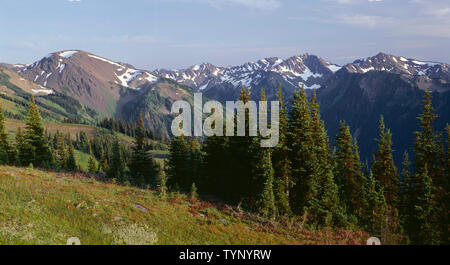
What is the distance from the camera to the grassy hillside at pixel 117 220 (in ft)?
48.3

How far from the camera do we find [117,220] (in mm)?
17906

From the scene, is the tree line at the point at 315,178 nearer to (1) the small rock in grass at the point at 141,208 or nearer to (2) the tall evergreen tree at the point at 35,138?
(1) the small rock in grass at the point at 141,208

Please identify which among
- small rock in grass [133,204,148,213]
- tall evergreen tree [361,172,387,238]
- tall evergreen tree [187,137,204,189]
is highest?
small rock in grass [133,204,148,213]

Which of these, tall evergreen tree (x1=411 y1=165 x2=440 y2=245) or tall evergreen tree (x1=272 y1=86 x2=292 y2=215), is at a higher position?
tall evergreen tree (x1=272 y1=86 x2=292 y2=215)

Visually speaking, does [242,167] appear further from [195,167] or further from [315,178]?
[195,167]

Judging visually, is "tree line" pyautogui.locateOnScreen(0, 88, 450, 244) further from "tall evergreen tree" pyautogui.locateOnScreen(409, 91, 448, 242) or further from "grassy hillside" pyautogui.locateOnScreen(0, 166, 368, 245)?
"grassy hillside" pyautogui.locateOnScreen(0, 166, 368, 245)

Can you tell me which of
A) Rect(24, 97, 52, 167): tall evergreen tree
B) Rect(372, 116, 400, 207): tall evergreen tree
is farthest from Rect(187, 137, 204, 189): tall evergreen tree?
Rect(24, 97, 52, 167): tall evergreen tree

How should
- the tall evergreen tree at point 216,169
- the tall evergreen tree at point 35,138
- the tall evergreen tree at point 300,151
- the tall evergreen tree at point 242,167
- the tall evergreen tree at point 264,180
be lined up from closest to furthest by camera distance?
1. the tall evergreen tree at point 264,180
2. the tall evergreen tree at point 300,151
3. the tall evergreen tree at point 242,167
4. the tall evergreen tree at point 216,169
5. the tall evergreen tree at point 35,138

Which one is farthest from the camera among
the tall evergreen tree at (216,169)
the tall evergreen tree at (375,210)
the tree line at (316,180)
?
the tall evergreen tree at (216,169)

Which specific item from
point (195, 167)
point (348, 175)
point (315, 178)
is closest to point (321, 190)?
point (315, 178)

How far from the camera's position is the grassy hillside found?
14727 mm

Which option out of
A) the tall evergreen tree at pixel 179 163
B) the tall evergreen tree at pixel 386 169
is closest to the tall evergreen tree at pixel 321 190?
the tall evergreen tree at pixel 386 169

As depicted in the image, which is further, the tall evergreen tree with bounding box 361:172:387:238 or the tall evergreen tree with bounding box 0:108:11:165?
the tall evergreen tree with bounding box 0:108:11:165
